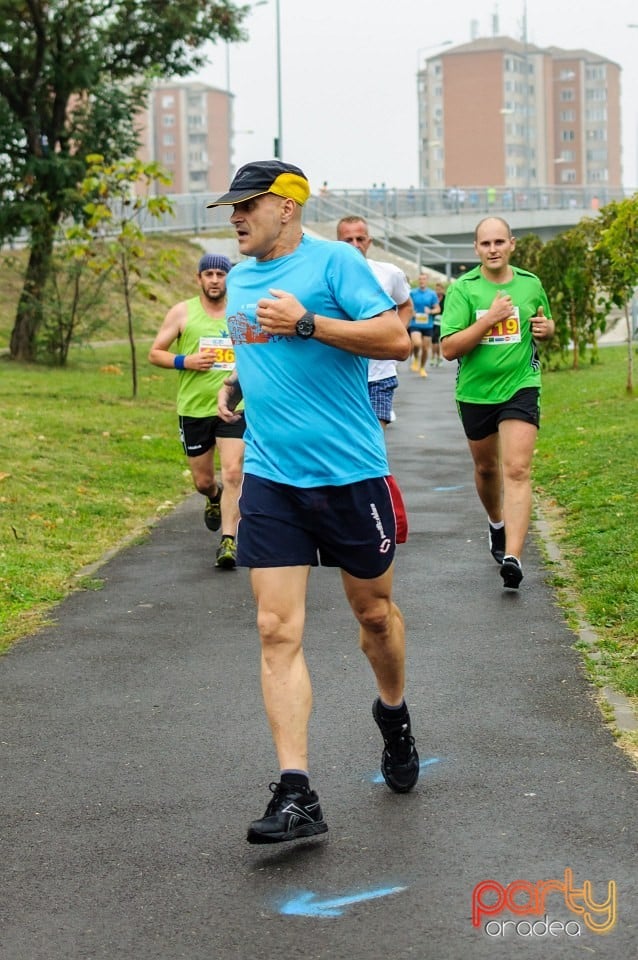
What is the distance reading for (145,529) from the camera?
11.8m

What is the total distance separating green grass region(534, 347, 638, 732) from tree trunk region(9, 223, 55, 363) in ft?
33.6

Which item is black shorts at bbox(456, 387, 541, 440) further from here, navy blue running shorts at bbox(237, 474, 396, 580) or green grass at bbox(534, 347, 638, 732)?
navy blue running shorts at bbox(237, 474, 396, 580)

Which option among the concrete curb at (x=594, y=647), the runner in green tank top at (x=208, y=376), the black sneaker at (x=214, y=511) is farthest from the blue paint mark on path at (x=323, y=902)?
the black sneaker at (x=214, y=511)

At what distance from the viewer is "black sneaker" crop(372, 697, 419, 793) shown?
503 cm

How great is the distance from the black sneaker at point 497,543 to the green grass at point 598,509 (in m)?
0.43

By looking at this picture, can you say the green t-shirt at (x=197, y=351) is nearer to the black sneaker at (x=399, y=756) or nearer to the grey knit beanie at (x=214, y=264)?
the grey knit beanie at (x=214, y=264)

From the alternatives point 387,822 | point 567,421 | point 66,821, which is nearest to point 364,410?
point 387,822

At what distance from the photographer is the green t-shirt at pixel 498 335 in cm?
848

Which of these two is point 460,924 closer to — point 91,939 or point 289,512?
point 91,939

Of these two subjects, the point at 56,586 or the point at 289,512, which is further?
the point at 56,586

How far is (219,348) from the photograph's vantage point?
9797 millimetres

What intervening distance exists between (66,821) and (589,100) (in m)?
175

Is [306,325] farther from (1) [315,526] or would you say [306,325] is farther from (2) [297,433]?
(1) [315,526]

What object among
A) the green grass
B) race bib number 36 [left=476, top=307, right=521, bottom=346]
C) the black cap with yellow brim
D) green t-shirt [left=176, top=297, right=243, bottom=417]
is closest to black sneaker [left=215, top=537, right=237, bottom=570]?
green t-shirt [left=176, top=297, right=243, bottom=417]
